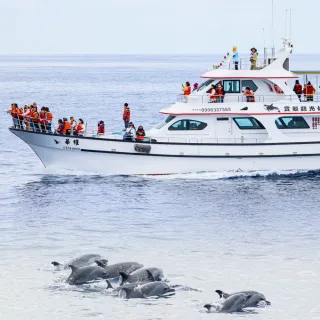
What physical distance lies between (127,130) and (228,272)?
1900 centimetres

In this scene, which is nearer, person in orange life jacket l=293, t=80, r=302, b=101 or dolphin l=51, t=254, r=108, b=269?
dolphin l=51, t=254, r=108, b=269

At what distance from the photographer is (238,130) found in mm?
49281

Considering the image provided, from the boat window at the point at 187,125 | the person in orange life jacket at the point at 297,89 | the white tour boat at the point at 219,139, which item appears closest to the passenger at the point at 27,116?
the white tour boat at the point at 219,139

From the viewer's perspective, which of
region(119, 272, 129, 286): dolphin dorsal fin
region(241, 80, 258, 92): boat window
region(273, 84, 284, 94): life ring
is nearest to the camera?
region(119, 272, 129, 286): dolphin dorsal fin

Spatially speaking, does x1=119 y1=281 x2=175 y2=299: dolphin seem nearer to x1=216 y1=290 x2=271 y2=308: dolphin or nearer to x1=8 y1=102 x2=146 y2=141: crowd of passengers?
x1=216 y1=290 x2=271 y2=308: dolphin

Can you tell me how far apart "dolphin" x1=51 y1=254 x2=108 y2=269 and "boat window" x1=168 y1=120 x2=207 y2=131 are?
1851cm

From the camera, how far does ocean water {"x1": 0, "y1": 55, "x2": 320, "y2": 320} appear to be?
27438 mm

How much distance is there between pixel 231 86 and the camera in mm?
49781

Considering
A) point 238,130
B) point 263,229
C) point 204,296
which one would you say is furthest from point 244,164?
point 204,296

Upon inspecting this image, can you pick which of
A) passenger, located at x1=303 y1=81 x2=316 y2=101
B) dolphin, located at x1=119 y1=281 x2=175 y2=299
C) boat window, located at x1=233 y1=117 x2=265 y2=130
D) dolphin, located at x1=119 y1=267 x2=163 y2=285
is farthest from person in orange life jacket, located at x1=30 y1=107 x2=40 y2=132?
dolphin, located at x1=119 y1=281 x2=175 y2=299

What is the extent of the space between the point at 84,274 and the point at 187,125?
20948mm

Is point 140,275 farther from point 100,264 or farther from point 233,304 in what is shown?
point 233,304

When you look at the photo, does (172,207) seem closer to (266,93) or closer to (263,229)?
(263,229)

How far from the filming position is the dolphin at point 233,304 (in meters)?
26.5
